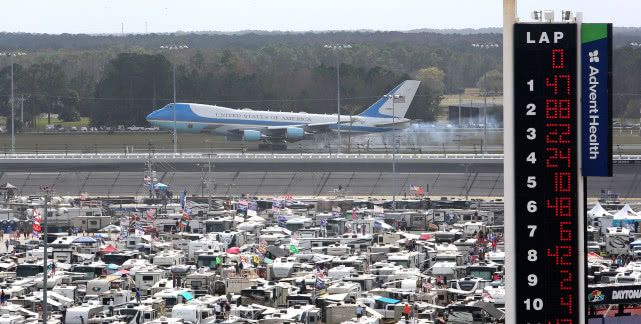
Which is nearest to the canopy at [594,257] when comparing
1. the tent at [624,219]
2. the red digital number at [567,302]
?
the tent at [624,219]

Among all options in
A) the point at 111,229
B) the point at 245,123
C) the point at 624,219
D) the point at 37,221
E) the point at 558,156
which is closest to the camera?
the point at 558,156

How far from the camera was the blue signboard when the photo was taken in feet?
65.3

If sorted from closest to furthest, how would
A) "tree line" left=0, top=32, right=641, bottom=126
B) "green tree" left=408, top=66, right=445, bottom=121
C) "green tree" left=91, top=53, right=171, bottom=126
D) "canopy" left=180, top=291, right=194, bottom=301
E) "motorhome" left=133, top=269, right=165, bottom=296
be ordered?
"canopy" left=180, top=291, right=194, bottom=301, "motorhome" left=133, top=269, right=165, bottom=296, "green tree" left=91, top=53, right=171, bottom=126, "green tree" left=408, top=66, right=445, bottom=121, "tree line" left=0, top=32, right=641, bottom=126

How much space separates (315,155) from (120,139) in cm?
2727

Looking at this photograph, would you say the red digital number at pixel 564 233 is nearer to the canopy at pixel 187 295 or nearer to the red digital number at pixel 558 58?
the red digital number at pixel 558 58

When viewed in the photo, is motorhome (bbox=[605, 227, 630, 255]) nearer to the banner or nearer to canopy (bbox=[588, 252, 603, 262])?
canopy (bbox=[588, 252, 603, 262])

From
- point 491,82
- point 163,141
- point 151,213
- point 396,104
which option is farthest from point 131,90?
point 151,213

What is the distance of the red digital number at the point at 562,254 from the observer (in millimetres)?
20219

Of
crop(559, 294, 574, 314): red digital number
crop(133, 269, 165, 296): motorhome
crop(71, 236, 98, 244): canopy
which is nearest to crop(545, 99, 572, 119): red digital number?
crop(559, 294, 574, 314): red digital number

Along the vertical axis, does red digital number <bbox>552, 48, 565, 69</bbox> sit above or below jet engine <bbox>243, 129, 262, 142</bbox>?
above

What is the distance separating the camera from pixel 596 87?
19.9 meters

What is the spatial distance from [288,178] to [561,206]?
61762 millimetres

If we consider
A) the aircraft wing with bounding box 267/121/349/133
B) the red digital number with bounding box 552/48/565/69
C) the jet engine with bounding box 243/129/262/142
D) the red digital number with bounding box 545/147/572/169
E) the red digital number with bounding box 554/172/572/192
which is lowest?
the jet engine with bounding box 243/129/262/142

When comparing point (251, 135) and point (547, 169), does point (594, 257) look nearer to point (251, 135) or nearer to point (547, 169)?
point (547, 169)
